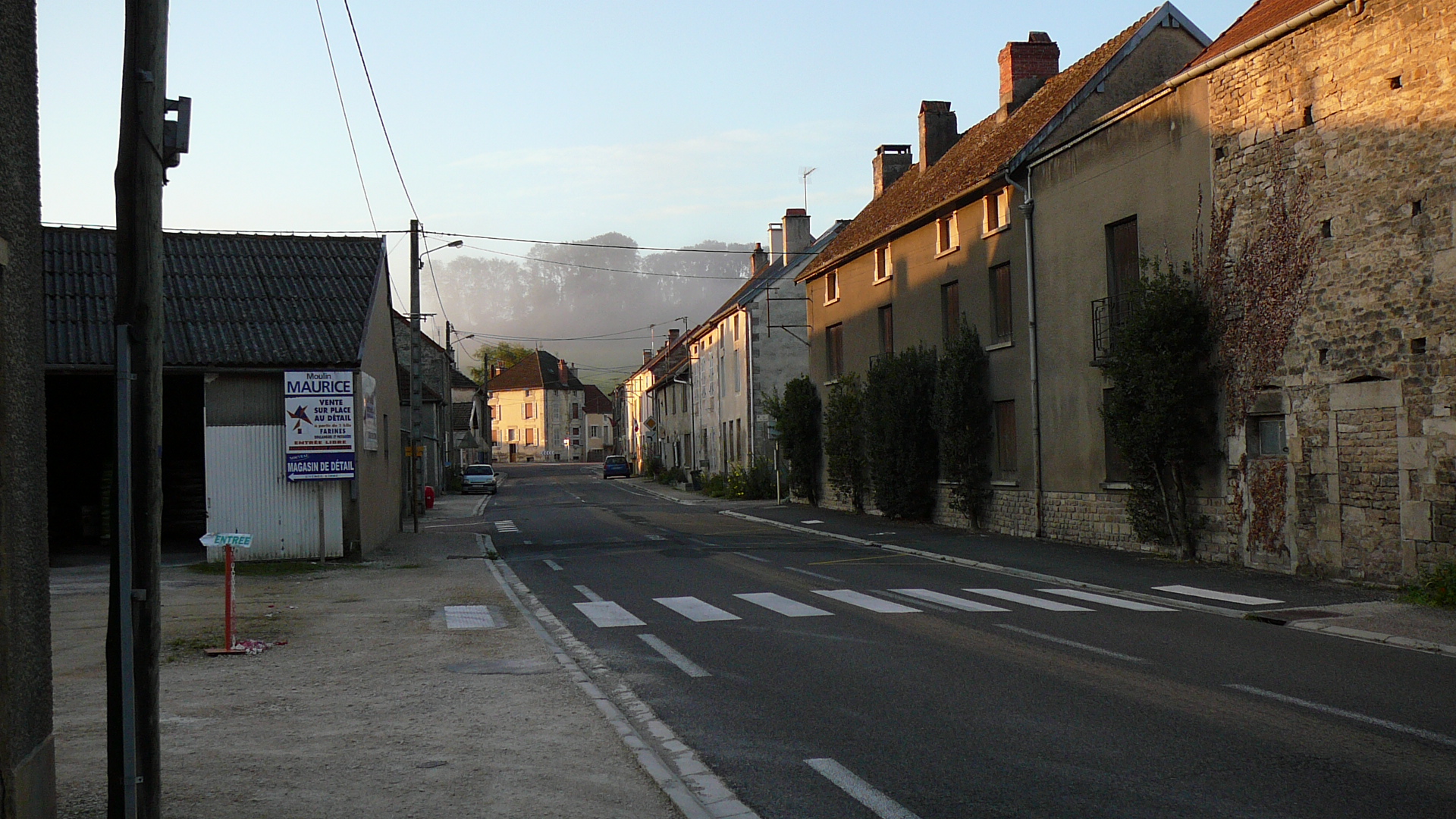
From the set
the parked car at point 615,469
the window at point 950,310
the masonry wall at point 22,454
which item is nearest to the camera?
the masonry wall at point 22,454

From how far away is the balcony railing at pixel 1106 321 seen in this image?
20688 millimetres

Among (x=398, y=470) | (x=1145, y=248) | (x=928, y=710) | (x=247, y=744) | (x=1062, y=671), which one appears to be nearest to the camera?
(x=247, y=744)

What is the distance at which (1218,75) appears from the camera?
17.8m

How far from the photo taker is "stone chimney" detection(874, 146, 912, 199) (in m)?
40.5

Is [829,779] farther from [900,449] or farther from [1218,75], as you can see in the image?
[900,449]

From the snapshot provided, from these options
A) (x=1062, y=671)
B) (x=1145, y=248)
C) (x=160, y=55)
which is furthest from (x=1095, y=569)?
(x=160, y=55)

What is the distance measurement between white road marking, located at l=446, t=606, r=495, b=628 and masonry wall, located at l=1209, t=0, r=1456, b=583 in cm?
1110

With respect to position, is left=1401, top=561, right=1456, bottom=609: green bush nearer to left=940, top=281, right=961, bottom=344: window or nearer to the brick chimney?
left=940, top=281, right=961, bottom=344: window

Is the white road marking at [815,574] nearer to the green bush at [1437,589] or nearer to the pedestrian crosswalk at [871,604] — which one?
the pedestrian crosswalk at [871,604]

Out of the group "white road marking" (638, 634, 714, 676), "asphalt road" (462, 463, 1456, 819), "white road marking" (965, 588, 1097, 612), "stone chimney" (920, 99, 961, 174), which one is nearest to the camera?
"asphalt road" (462, 463, 1456, 819)

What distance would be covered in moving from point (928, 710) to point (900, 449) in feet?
71.1

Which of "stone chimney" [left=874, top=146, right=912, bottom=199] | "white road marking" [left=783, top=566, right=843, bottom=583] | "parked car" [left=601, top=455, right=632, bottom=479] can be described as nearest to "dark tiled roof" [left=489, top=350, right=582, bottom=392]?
"parked car" [left=601, top=455, right=632, bottom=479]

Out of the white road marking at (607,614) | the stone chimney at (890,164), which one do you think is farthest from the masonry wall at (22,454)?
the stone chimney at (890,164)

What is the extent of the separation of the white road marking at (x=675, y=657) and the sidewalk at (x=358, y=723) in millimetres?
1008
